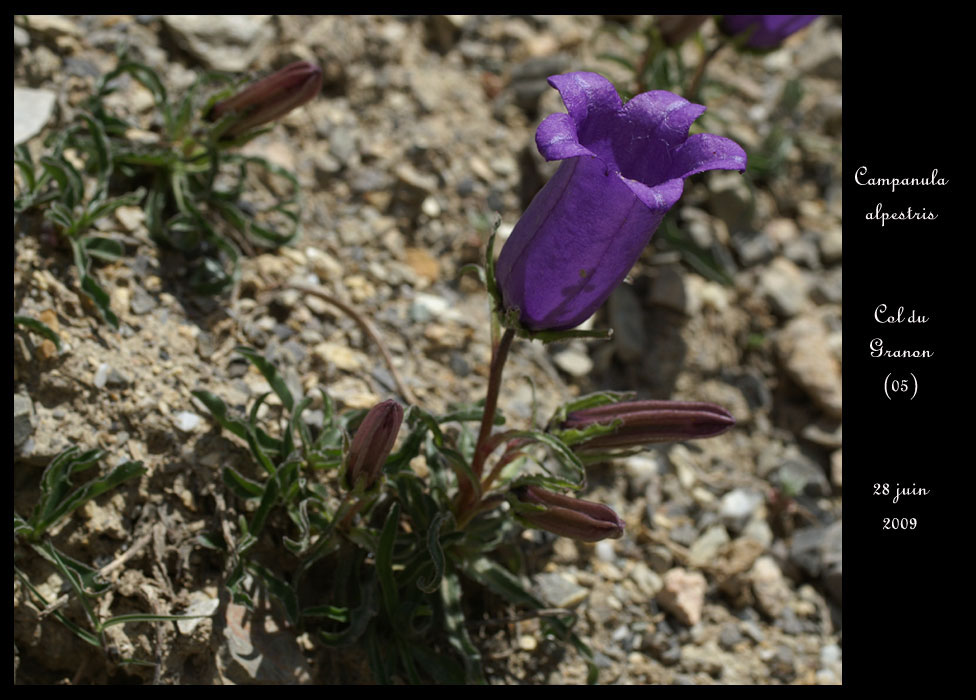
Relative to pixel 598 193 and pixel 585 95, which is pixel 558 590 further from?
pixel 585 95

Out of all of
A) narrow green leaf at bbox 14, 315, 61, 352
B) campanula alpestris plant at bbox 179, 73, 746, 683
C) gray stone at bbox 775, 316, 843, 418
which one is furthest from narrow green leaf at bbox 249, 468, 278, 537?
gray stone at bbox 775, 316, 843, 418

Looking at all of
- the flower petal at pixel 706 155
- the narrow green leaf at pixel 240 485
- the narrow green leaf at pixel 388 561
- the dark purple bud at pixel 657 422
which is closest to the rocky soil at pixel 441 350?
the narrow green leaf at pixel 240 485

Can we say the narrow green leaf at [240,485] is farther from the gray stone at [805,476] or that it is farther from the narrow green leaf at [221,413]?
the gray stone at [805,476]

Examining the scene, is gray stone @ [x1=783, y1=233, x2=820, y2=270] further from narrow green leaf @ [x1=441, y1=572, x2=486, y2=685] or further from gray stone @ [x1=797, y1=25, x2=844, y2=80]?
narrow green leaf @ [x1=441, y1=572, x2=486, y2=685]

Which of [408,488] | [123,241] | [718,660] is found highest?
[123,241]
